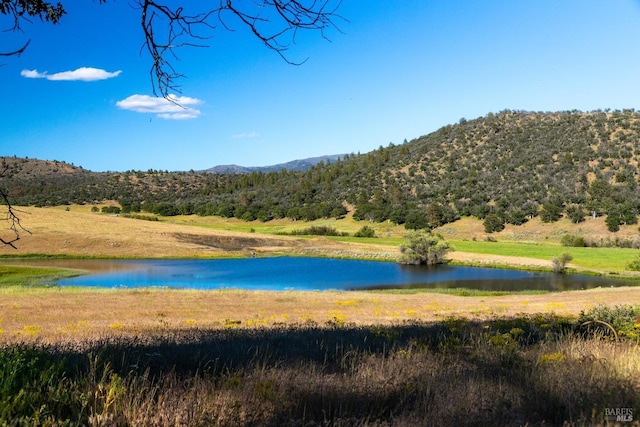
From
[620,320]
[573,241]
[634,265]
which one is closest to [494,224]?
[573,241]

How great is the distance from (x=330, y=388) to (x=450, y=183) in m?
113

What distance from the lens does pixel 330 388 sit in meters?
4.70

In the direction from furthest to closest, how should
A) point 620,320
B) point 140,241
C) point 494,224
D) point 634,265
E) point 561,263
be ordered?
point 494,224 < point 140,241 < point 561,263 < point 634,265 < point 620,320

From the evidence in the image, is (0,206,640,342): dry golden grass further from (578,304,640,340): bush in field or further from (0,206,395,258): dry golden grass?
(578,304,640,340): bush in field

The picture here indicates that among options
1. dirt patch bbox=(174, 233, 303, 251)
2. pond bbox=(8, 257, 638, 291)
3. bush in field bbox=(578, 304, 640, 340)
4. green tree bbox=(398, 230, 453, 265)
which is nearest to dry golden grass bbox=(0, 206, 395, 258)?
dirt patch bbox=(174, 233, 303, 251)

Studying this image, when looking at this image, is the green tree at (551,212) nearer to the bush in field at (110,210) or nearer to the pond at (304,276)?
the pond at (304,276)

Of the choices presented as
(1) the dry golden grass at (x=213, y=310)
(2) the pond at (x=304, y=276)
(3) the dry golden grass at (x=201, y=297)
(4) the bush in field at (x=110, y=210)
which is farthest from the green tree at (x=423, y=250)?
(4) the bush in field at (x=110, y=210)

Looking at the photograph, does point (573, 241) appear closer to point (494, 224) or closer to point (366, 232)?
point (494, 224)

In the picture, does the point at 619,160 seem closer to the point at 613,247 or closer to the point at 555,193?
the point at 555,193

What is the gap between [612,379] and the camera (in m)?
5.00

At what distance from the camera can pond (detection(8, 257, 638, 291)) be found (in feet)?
153

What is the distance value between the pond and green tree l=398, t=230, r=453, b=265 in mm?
2388

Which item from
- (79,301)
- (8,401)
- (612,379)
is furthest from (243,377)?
(79,301)

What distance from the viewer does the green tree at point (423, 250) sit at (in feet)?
214
